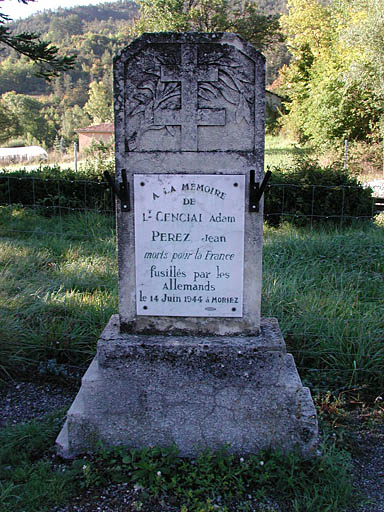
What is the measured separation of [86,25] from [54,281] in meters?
97.0

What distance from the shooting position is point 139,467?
2078mm

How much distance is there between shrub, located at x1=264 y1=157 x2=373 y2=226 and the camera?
24.0ft

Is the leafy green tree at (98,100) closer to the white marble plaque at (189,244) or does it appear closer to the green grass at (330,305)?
the green grass at (330,305)

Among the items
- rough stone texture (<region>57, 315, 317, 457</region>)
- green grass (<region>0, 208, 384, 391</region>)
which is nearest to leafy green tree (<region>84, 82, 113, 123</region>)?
green grass (<region>0, 208, 384, 391</region>)

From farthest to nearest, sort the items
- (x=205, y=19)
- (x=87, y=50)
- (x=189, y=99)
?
(x=87, y=50)
(x=205, y=19)
(x=189, y=99)

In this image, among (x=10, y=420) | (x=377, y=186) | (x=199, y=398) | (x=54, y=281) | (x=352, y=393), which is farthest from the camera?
(x=377, y=186)

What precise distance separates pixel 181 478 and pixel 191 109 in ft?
5.54

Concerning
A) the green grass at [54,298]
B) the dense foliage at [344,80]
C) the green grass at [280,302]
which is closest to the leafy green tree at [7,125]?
the dense foliage at [344,80]

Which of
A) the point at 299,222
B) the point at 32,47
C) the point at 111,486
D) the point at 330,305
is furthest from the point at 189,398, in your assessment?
the point at 32,47

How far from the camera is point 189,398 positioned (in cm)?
229

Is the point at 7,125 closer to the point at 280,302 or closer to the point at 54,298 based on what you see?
the point at 54,298

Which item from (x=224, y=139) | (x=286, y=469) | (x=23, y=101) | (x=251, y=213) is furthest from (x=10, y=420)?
(x=23, y=101)

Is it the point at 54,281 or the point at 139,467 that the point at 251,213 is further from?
the point at 54,281

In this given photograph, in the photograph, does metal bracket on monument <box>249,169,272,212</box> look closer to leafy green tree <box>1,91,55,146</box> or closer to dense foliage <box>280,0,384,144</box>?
dense foliage <box>280,0,384,144</box>
